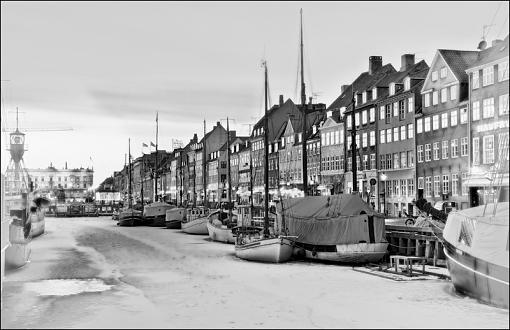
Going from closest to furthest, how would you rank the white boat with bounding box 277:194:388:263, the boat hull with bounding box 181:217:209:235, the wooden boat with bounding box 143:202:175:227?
1. the white boat with bounding box 277:194:388:263
2. the boat hull with bounding box 181:217:209:235
3. the wooden boat with bounding box 143:202:175:227

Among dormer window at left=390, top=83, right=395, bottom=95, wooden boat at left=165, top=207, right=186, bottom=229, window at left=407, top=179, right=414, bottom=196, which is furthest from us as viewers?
wooden boat at left=165, top=207, right=186, bottom=229

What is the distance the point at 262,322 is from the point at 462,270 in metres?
8.96

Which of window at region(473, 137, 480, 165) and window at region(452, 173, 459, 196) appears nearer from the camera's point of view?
window at region(473, 137, 480, 165)

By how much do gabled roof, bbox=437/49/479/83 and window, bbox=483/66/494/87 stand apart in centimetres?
483

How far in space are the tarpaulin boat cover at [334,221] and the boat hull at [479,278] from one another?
33.2ft

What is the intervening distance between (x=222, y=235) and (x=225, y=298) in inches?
1257

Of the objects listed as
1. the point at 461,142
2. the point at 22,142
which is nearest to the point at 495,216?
the point at 461,142

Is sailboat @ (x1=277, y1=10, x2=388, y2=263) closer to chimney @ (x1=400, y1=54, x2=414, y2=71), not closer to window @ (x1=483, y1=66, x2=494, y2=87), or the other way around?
window @ (x1=483, y1=66, x2=494, y2=87)

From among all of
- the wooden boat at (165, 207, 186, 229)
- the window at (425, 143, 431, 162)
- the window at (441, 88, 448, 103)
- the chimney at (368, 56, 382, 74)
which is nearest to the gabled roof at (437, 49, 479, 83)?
the window at (441, 88, 448, 103)

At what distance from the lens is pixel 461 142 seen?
62281mm

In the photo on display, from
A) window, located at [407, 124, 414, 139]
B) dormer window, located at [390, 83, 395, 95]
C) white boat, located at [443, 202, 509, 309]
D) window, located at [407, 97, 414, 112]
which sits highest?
dormer window, located at [390, 83, 395, 95]

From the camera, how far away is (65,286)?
29.5 metres

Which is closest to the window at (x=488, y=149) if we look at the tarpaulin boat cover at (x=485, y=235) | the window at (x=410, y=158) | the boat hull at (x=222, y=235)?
the window at (x=410, y=158)

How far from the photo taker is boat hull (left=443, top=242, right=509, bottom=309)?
72.5ft
